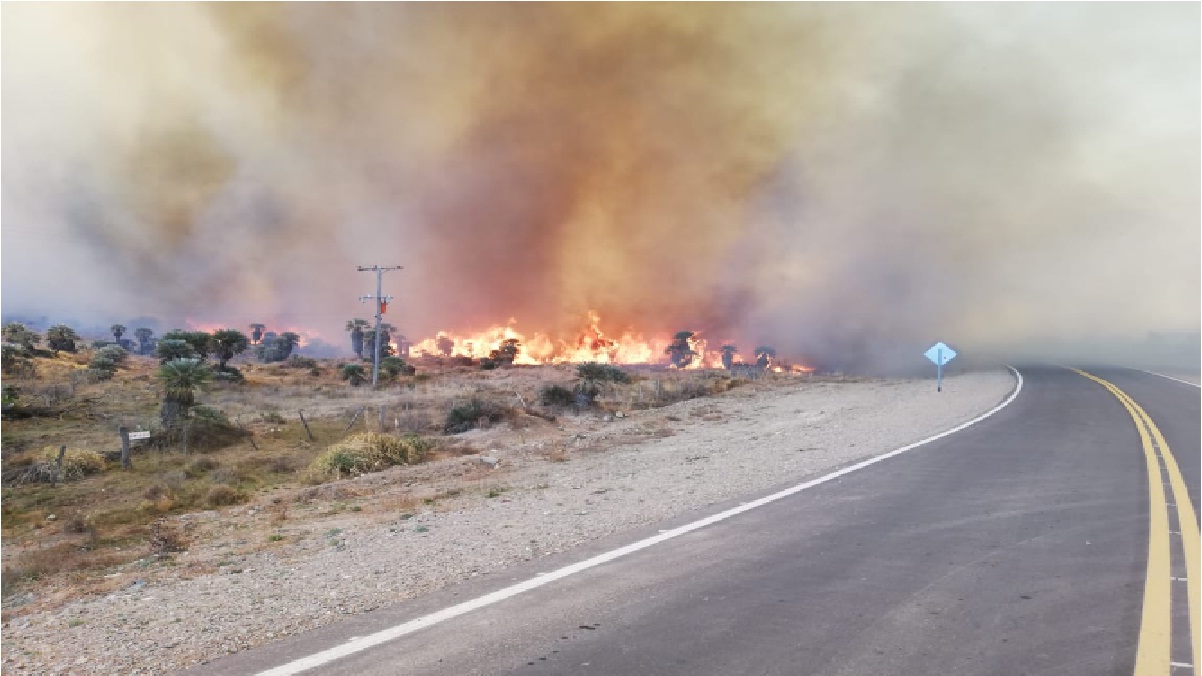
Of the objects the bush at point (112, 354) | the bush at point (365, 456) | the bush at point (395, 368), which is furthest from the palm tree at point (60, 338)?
the bush at point (365, 456)

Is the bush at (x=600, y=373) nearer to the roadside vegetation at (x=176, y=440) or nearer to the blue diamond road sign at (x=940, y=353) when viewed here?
the roadside vegetation at (x=176, y=440)

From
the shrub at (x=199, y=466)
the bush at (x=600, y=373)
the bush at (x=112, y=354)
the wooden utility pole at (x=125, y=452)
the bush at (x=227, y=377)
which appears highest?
the bush at (x=112, y=354)

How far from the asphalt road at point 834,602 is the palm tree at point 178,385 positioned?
22.5 metres

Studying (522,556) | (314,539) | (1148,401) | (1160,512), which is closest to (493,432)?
(314,539)

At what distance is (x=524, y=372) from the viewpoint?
61125 millimetres

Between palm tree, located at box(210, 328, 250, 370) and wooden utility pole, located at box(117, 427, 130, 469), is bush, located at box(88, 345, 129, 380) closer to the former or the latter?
palm tree, located at box(210, 328, 250, 370)

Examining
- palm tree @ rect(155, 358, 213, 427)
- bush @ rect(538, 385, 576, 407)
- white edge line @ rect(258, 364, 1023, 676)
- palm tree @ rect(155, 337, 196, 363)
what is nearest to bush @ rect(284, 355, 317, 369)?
palm tree @ rect(155, 337, 196, 363)

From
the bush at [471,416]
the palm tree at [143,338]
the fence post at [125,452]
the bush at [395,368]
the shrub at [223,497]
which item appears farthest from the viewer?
the palm tree at [143,338]

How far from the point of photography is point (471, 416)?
24500 millimetres

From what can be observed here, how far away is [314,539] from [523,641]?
5022 millimetres

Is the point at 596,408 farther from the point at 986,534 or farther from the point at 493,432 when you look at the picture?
the point at 986,534

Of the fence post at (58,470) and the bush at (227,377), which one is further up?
the bush at (227,377)

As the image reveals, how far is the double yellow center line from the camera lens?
4172mm

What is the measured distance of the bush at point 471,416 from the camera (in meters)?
23.8
